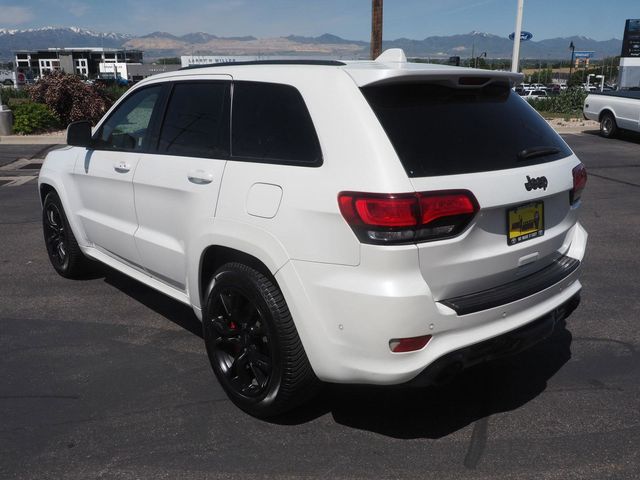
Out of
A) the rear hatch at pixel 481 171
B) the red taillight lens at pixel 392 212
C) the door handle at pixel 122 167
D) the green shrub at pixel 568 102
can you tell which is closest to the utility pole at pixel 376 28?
the green shrub at pixel 568 102

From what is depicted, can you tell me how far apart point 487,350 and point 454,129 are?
1.08m

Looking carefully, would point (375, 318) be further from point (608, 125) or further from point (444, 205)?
point (608, 125)

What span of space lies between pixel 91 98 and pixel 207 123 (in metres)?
17.6

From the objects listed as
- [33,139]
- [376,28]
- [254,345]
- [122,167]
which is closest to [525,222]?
[254,345]

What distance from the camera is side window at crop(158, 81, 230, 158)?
3.54 meters

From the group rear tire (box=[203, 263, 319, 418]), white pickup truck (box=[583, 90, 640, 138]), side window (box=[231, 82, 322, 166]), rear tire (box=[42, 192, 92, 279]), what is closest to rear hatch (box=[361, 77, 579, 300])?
side window (box=[231, 82, 322, 166])

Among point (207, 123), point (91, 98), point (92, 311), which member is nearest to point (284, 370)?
point (207, 123)

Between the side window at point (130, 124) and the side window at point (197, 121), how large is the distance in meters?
0.26

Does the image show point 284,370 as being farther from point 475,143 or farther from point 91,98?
point 91,98

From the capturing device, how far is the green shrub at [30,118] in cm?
1844

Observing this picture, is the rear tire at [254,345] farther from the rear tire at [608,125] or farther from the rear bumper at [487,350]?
the rear tire at [608,125]

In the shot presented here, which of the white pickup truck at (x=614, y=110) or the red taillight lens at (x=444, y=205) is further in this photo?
the white pickup truck at (x=614, y=110)

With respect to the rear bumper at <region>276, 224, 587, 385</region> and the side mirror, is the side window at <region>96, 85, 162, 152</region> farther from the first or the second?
the rear bumper at <region>276, 224, 587, 385</region>

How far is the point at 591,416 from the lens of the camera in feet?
11.0
